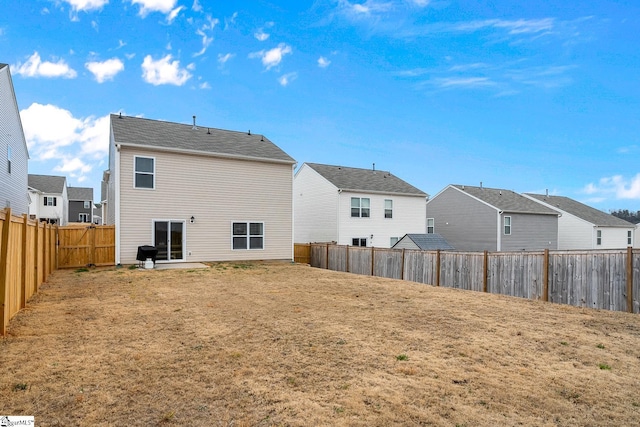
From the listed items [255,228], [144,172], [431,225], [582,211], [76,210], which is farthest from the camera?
[76,210]

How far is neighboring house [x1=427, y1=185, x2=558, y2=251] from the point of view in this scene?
92.1 ft

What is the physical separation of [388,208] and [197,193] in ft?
45.8

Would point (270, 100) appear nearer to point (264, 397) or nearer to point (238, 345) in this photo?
point (238, 345)

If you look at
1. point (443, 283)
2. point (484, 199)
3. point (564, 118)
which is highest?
point (564, 118)

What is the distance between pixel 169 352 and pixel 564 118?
25.1 metres

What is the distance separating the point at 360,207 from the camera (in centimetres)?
2488

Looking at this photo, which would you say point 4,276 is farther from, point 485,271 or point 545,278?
point 545,278

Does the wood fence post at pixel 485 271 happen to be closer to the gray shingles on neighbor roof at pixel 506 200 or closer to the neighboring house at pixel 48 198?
the gray shingles on neighbor roof at pixel 506 200

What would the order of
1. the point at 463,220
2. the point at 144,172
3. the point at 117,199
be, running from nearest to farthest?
the point at 117,199 < the point at 144,172 < the point at 463,220

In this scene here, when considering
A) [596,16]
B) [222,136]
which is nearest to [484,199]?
[596,16]

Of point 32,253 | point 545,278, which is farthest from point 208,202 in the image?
point 545,278

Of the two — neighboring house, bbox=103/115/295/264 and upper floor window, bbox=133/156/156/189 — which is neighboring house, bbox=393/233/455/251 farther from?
upper floor window, bbox=133/156/156/189

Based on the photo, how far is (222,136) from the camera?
20.2 meters

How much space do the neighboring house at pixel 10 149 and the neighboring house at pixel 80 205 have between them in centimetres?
3979
